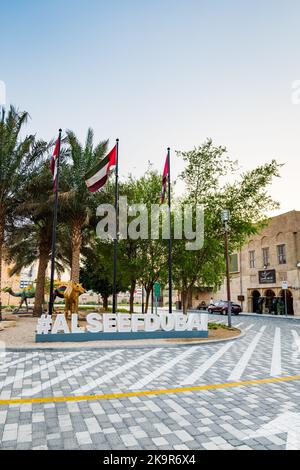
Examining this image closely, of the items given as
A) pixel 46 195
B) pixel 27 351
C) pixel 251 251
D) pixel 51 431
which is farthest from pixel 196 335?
pixel 251 251

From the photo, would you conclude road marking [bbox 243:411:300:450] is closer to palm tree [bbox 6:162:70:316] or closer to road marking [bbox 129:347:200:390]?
road marking [bbox 129:347:200:390]

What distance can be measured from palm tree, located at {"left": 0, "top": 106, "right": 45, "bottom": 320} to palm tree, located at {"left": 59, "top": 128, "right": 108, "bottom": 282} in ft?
6.62

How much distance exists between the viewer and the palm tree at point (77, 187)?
19.4 meters

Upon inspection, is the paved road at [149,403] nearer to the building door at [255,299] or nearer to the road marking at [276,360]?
the road marking at [276,360]

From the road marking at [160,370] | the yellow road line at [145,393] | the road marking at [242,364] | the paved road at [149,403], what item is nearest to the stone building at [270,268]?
the road marking at [242,364]

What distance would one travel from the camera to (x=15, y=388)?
6180mm

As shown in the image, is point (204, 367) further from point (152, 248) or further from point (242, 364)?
point (152, 248)

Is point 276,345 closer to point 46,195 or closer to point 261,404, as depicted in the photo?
point 261,404

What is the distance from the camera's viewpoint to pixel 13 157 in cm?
1881

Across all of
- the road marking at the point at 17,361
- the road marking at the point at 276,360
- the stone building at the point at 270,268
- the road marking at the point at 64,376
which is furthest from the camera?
the stone building at the point at 270,268

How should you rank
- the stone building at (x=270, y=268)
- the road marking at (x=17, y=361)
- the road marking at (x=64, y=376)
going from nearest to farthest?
the road marking at (x=64, y=376) < the road marking at (x=17, y=361) < the stone building at (x=270, y=268)

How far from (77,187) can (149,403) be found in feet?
52.4

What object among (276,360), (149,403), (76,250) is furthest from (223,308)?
(149,403)

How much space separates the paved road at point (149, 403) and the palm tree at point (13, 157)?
12143mm
